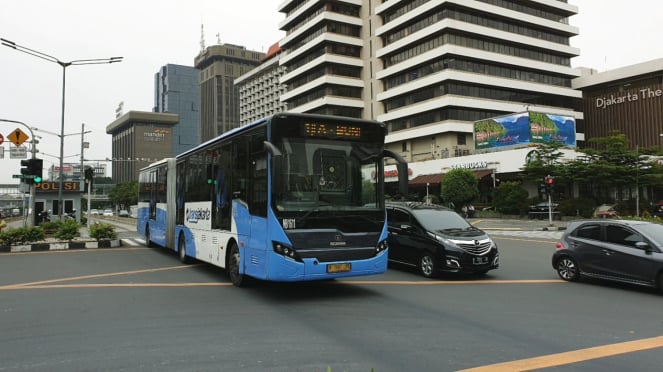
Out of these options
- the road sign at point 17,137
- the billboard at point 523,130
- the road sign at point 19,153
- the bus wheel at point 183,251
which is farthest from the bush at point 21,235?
the billboard at point 523,130

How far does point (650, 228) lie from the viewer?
383 inches

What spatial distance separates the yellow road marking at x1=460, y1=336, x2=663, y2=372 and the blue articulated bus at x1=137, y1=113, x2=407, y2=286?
3.67 m

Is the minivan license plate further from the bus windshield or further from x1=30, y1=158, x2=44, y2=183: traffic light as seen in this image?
x1=30, y1=158, x2=44, y2=183: traffic light

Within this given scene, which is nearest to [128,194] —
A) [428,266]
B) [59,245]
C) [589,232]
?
[59,245]

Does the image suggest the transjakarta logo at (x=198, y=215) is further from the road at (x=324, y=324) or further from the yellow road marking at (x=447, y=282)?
the yellow road marking at (x=447, y=282)

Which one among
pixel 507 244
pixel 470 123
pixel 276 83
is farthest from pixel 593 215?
pixel 276 83

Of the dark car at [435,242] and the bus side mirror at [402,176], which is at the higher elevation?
the bus side mirror at [402,176]

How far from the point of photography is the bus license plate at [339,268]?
8164 millimetres

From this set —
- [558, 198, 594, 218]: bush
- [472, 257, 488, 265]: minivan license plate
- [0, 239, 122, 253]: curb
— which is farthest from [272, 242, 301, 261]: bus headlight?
[558, 198, 594, 218]: bush

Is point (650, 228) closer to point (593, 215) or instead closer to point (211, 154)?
point (211, 154)

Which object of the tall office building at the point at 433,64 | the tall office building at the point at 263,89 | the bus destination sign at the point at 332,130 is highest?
the tall office building at the point at 263,89

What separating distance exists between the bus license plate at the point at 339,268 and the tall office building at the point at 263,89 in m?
118

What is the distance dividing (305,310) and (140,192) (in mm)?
13523

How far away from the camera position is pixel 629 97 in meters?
64.2
